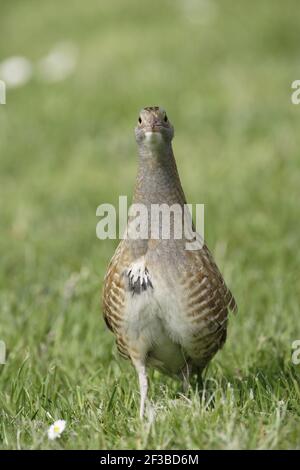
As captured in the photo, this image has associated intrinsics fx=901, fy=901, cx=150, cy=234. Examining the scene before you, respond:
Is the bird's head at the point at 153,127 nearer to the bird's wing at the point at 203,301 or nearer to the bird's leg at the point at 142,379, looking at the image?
the bird's wing at the point at 203,301

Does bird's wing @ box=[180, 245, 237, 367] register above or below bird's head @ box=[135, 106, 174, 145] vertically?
below

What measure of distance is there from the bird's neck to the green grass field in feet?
2.81

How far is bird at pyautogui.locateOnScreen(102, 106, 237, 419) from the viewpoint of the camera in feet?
12.5

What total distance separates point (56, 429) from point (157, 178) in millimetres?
1138

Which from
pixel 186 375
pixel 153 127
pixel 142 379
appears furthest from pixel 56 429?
pixel 153 127

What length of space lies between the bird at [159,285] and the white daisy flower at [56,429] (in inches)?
13.4

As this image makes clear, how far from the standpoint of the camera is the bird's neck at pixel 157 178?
3865 mm

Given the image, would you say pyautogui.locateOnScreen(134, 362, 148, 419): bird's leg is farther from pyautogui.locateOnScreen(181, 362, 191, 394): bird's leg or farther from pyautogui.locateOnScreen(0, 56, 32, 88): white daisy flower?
pyautogui.locateOnScreen(0, 56, 32, 88): white daisy flower

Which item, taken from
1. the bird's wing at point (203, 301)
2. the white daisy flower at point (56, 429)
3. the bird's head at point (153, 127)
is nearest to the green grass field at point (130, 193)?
the white daisy flower at point (56, 429)

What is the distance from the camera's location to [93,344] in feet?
16.8

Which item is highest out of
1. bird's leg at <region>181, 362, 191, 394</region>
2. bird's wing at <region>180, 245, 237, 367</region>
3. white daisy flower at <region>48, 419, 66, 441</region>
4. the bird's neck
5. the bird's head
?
the bird's head

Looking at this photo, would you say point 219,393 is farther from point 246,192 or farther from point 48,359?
point 246,192

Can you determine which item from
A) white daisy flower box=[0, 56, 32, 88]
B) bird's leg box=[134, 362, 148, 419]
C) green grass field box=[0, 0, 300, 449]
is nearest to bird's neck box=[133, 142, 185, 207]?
bird's leg box=[134, 362, 148, 419]

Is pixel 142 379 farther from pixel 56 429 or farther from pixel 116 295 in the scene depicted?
pixel 56 429
